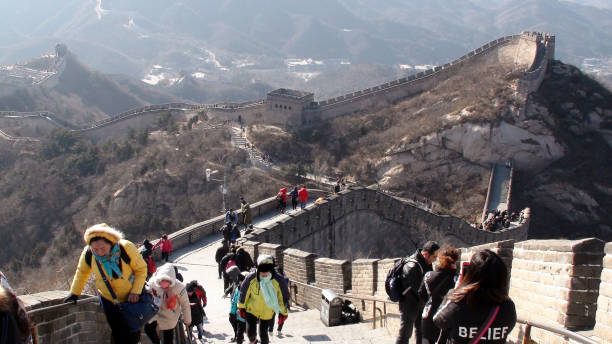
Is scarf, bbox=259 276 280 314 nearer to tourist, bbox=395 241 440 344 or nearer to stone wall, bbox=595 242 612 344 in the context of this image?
tourist, bbox=395 241 440 344

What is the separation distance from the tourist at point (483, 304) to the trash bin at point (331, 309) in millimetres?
5473

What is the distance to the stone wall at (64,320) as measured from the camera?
5.05 meters

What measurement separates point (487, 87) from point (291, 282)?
3475cm

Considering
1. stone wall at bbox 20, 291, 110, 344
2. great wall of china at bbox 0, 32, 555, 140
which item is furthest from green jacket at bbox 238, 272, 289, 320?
great wall of china at bbox 0, 32, 555, 140

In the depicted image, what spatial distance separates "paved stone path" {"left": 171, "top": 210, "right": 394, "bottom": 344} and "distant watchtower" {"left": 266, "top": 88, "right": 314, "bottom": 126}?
34682 millimetres

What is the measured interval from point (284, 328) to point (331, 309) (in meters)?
0.83

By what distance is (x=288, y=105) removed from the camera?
160ft

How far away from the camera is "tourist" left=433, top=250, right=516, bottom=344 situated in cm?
362

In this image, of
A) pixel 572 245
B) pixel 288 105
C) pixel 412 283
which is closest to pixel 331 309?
pixel 412 283

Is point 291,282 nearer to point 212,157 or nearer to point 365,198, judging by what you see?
point 365,198

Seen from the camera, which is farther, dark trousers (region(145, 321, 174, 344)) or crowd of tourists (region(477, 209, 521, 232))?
crowd of tourists (region(477, 209, 521, 232))

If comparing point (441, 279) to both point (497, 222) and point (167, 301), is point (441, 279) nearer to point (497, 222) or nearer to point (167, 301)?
point (167, 301)

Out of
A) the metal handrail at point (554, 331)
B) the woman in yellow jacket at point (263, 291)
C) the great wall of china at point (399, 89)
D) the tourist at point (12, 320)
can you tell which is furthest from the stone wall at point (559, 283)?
the great wall of china at point (399, 89)

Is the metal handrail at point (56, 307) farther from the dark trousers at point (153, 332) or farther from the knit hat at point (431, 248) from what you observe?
the knit hat at point (431, 248)
